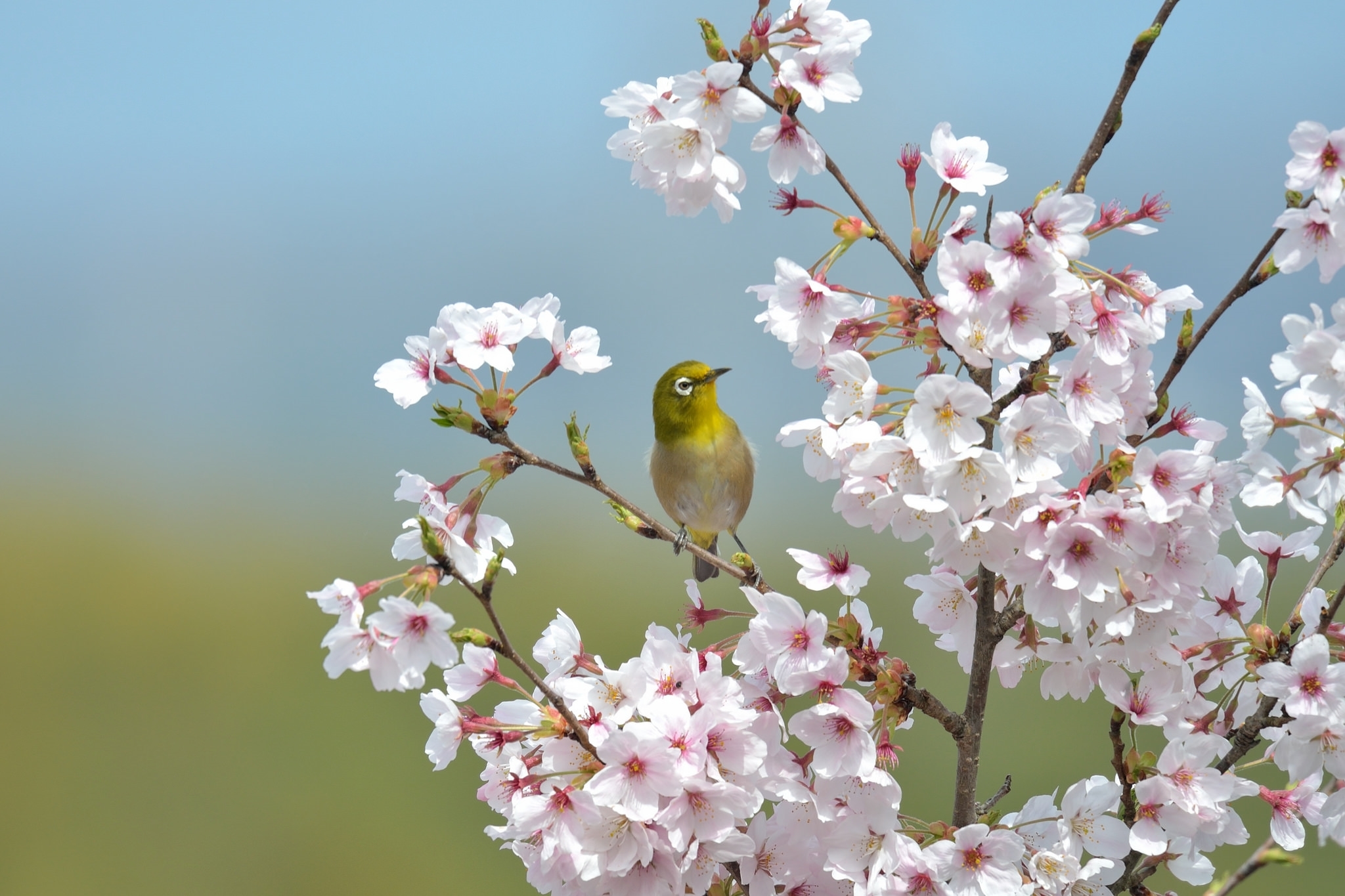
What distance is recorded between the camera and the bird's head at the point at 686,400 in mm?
3445

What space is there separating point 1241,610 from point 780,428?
0.91 meters

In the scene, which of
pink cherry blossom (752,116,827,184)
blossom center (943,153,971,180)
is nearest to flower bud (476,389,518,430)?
pink cherry blossom (752,116,827,184)

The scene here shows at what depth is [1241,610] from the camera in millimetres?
1778

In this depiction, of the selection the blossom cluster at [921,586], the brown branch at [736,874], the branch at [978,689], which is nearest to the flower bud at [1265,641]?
the blossom cluster at [921,586]

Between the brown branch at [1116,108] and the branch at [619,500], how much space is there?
0.79 meters

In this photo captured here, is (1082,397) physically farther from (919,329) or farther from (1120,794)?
→ (1120,794)

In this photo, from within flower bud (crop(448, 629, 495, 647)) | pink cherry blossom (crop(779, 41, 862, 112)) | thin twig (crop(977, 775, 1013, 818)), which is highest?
pink cherry blossom (crop(779, 41, 862, 112))

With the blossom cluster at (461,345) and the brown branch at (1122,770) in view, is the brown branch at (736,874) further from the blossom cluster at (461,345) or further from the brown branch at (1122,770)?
the blossom cluster at (461,345)

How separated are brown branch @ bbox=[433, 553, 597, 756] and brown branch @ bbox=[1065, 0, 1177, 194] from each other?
1.03 m

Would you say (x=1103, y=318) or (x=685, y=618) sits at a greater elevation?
(x=1103, y=318)

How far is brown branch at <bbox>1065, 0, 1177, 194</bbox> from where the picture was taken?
1.54 m

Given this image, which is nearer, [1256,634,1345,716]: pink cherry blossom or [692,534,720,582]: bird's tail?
[1256,634,1345,716]: pink cherry blossom

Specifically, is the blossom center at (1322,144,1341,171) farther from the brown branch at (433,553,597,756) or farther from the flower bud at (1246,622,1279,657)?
the brown branch at (433,553,597,756)

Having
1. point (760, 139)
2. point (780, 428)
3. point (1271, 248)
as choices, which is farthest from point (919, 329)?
point (1271, 248)
